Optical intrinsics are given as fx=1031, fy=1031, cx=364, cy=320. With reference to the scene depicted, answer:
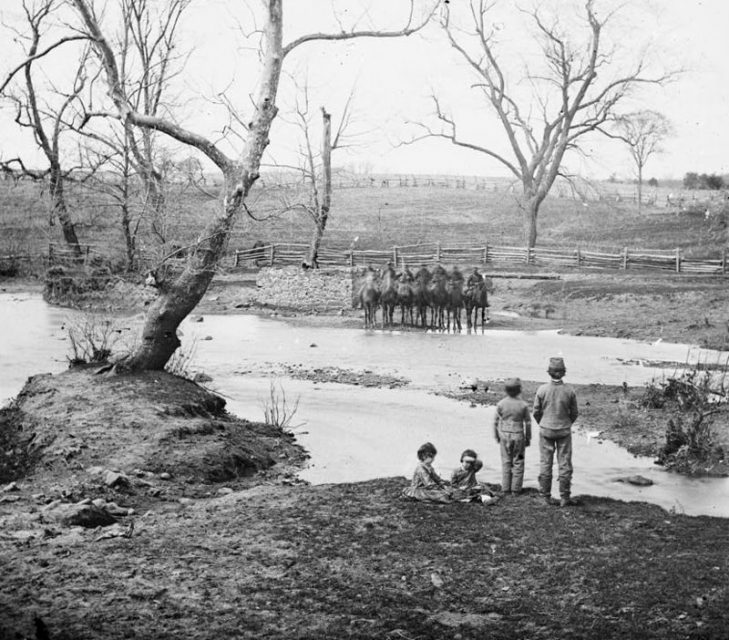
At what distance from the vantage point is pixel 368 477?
12.8 meters

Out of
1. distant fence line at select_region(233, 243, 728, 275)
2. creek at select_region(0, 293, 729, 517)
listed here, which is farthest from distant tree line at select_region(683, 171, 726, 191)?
creek at select_region(0, 293, 729, 517)

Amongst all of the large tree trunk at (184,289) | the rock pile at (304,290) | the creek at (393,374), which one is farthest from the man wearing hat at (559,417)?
the rock pile at (304,290)

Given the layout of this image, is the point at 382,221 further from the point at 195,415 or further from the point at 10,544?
the point at 10,544

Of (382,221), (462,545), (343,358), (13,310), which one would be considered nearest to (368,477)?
(462,545)

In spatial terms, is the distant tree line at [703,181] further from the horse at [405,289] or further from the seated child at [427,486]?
the seated child at [427,486]

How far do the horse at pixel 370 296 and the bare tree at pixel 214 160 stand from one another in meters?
14.7

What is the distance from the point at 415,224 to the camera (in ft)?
229

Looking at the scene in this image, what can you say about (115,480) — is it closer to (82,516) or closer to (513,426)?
(82,516)

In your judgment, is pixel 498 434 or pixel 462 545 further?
pixel 498 434

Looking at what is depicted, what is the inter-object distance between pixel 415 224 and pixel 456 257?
1992 centimetres

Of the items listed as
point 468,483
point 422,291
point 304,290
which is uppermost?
point 422,291

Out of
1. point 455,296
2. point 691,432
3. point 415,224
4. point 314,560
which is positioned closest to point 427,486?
point 314,560

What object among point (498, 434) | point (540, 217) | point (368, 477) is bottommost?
point (368, 477)

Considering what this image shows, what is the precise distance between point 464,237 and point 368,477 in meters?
51.6
